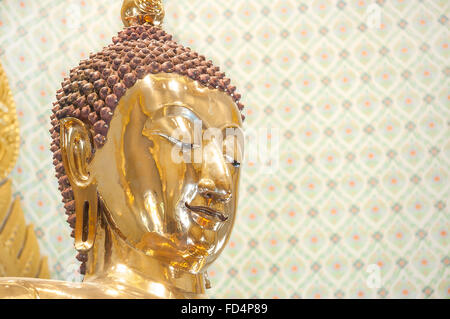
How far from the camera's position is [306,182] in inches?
95.1

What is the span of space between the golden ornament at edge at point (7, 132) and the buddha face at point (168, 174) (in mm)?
756

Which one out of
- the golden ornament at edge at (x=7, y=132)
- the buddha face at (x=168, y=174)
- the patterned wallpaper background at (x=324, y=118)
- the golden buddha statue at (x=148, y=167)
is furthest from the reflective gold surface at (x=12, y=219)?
the buddha face at (x=168, y=174)

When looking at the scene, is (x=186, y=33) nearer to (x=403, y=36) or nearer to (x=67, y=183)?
(x=403, y=36)

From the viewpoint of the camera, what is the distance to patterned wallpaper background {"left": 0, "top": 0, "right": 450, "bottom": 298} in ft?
7.57

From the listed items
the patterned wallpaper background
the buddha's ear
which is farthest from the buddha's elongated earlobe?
the patterned wallpaper background

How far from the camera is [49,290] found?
957 millimetres

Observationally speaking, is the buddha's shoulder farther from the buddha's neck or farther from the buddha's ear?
the buddha's ear

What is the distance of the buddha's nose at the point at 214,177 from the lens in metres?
1.10

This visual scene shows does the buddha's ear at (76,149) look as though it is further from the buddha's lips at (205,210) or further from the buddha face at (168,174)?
the buddha's lips at (205,210)

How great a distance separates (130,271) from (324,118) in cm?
151

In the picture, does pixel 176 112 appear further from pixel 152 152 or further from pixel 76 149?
pixel 76 149
